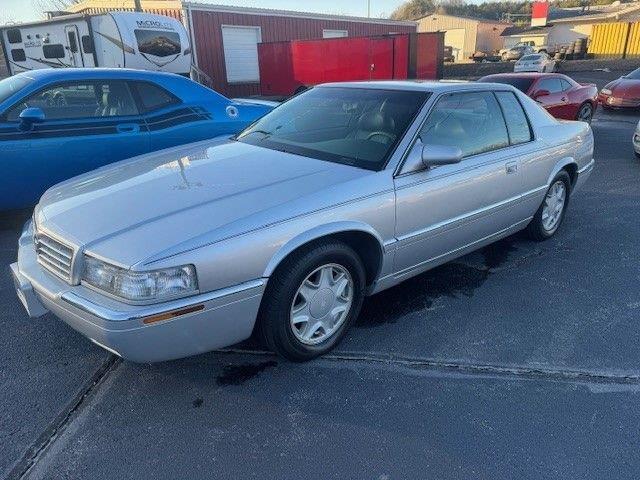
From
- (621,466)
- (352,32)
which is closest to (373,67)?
(352,32)

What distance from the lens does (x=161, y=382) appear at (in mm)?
2621

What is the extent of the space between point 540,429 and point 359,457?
887mm

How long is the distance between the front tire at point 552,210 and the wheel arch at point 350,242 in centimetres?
214

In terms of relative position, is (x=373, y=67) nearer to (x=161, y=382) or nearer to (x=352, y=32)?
(x=352, y=32)

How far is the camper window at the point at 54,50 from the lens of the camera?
1265cm

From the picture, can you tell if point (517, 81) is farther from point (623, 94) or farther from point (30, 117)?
point (30, 117)

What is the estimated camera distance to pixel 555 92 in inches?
410

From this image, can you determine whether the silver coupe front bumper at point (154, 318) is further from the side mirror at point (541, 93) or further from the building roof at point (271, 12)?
the building roof at point (271, 12)

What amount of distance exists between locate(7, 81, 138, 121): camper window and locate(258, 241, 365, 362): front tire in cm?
327

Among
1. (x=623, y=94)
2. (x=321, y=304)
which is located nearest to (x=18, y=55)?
(x=321, y=304)

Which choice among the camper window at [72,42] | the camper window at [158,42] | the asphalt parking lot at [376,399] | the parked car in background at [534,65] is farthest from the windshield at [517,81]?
the parked car in background at [534,65]

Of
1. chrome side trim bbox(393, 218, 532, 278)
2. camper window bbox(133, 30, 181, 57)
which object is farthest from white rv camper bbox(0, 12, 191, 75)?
chrome side trim bbox(393, 218, 532, 278)

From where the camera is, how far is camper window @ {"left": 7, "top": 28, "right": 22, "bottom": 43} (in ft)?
43.1

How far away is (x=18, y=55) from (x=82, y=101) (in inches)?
444
